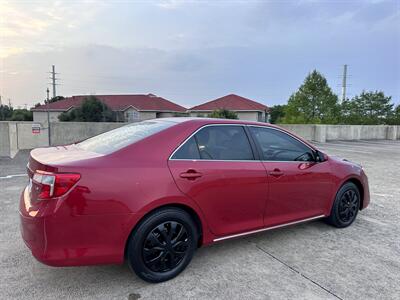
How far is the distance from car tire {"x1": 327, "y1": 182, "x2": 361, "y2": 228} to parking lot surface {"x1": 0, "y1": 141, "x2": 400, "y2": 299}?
135 mm

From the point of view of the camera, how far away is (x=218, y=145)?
123 inches

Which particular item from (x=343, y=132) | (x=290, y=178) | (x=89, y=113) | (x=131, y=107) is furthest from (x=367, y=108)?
(x=290, y=178)

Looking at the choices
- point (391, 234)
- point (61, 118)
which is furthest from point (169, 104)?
point (391, 234)

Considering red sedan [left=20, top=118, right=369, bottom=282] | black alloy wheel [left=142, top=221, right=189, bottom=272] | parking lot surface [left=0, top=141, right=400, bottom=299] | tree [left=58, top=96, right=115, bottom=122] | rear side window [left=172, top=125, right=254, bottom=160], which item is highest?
tree [left=58, top=96, right=115, bottom=122]

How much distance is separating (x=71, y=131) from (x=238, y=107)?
104 ft

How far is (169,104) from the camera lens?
48562mm

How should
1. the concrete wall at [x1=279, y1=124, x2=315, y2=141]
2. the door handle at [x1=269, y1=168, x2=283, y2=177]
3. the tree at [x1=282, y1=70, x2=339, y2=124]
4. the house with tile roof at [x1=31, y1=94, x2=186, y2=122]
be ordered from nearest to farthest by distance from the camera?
the door handle at [x1=269, y1=168, x2=283, y2=177] < the concrete wall at [x1=279, y1=124, x2=315, y2=141] < the tree at [x1=282, y1=70, x2=339, y2=124] < the house with tile roof at [x1=31, y1=94, x2=186, y2=122]

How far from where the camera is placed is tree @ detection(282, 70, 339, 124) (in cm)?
3725

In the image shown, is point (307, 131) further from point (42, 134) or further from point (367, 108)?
point (367, 108)

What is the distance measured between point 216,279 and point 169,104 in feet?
154

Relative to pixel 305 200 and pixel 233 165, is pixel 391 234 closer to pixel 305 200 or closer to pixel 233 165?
pixel 305 200

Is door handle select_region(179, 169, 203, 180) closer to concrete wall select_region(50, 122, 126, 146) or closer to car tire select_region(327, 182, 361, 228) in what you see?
car tire select_region(327, 182, 361, 228)

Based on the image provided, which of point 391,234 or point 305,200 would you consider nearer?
point 305,200

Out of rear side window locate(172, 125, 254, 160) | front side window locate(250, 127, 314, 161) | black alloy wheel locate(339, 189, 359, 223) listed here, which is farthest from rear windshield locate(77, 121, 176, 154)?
black alloy wheel locate(339, 189, 359, 223)
